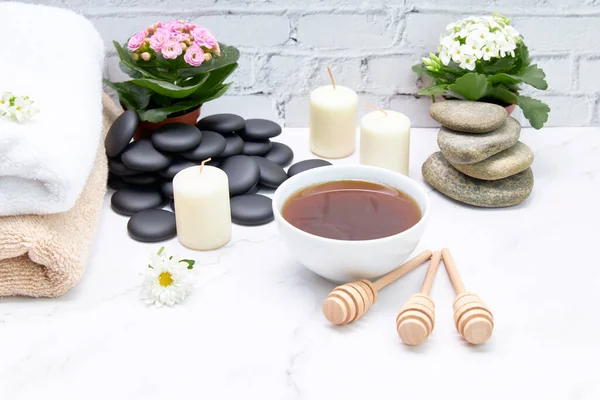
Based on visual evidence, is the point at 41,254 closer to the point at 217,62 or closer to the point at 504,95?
the point at 217,62

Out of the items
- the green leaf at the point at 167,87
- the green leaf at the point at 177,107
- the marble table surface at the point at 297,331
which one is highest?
the green leaf at the point at 167,87

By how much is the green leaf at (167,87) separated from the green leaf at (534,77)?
0.48 m

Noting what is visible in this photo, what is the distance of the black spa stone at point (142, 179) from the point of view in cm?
113

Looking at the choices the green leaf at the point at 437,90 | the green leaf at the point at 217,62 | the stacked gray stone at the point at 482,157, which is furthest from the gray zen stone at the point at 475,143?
the green leaf at the point at 217,62

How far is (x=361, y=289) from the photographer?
875mm

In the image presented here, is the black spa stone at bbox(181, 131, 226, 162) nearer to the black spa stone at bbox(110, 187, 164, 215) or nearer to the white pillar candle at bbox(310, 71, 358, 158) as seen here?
the black spa stone at bbox(110, 187, 164, 215)

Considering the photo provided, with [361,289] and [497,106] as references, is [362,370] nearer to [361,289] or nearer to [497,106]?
[361,289]

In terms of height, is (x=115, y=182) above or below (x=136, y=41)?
below

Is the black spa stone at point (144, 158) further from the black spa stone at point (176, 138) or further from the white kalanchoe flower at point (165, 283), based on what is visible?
the white kalanchoe flower at point (165, 283)

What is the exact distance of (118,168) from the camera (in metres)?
1.13

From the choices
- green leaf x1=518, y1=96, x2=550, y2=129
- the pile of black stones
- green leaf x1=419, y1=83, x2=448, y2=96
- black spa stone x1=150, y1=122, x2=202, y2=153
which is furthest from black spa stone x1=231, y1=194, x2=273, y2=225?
green leaf x1=518, y1=96, x2=550, y2=129

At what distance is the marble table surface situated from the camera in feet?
2.61

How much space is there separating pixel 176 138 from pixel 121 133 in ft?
0.25

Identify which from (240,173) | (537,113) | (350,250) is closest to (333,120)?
(240,173)
